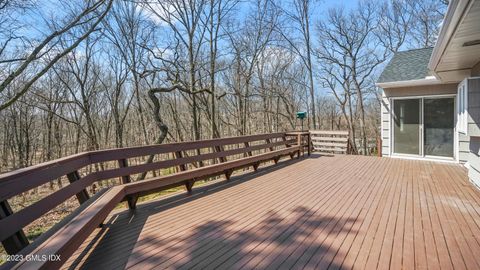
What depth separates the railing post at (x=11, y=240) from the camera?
170 centimetres

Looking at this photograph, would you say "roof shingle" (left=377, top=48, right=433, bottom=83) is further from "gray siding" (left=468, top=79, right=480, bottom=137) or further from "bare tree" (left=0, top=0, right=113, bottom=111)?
"bare tree" (left=0, top=0, right=113, bottom=111)

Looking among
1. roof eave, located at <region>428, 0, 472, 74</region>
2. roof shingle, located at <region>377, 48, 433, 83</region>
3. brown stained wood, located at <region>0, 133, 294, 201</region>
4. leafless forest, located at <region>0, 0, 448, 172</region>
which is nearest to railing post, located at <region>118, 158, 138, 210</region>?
brown stained wood, located at <region>0, 133, 294, 201</region>

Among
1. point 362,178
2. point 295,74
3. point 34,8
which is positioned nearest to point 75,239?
point 362,178

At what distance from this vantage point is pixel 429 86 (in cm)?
718

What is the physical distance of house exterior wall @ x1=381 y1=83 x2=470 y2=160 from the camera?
21.8ft

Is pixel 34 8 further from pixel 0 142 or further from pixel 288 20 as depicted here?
pixel 288 20

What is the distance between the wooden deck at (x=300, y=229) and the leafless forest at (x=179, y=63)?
514 cm

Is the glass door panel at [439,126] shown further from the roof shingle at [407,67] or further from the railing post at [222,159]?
the railing post at [222,159]

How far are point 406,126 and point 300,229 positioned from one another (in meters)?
6.56

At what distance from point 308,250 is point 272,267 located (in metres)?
0.45

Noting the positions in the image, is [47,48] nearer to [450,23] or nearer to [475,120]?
[450,23]

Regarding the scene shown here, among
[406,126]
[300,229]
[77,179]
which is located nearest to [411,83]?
[406,126]

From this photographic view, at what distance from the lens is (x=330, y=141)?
9.48 metres

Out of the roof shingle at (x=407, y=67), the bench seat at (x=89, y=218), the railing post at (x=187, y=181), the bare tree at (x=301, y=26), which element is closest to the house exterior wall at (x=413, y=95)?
the roof shingle at (x=407, y=67)
